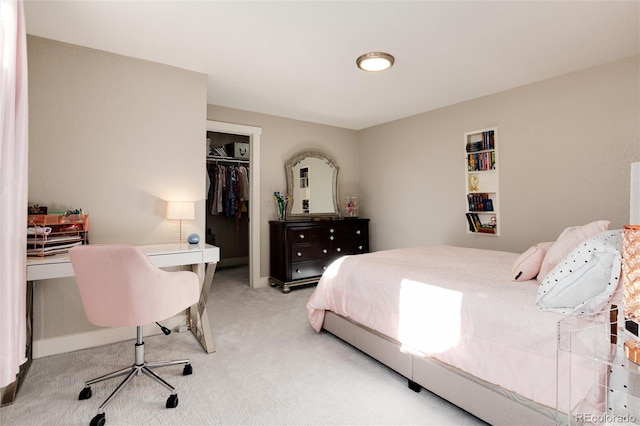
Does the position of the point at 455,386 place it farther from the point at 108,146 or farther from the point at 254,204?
the point at 254,204

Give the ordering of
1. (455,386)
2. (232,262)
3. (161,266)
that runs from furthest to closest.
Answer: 1. (232,262)
2. (161,266)
3. (455,386)

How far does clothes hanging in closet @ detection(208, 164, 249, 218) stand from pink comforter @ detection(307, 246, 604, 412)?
3.09 meters

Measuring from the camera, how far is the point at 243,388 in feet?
6.51

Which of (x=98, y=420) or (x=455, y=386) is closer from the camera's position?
(x=98, y=420)

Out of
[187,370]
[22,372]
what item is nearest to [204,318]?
[187,370]

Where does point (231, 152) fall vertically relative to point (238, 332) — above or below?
above

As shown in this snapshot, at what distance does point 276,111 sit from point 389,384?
357 cm

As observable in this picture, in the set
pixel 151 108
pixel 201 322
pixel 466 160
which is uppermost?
pixel 151 108

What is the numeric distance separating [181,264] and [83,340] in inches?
42.1

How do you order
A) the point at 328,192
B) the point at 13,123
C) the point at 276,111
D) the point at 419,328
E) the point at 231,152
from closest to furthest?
the point at 13,123 → the point at 419,328 → the point at 276,111 → the point at 328,192 → the point at 231,152

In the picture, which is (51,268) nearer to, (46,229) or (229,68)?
(46,229)

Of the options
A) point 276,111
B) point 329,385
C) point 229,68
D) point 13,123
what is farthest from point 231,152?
point 329,385

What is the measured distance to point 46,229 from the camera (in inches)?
86.4

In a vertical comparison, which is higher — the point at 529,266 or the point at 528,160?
the point at 528,160
